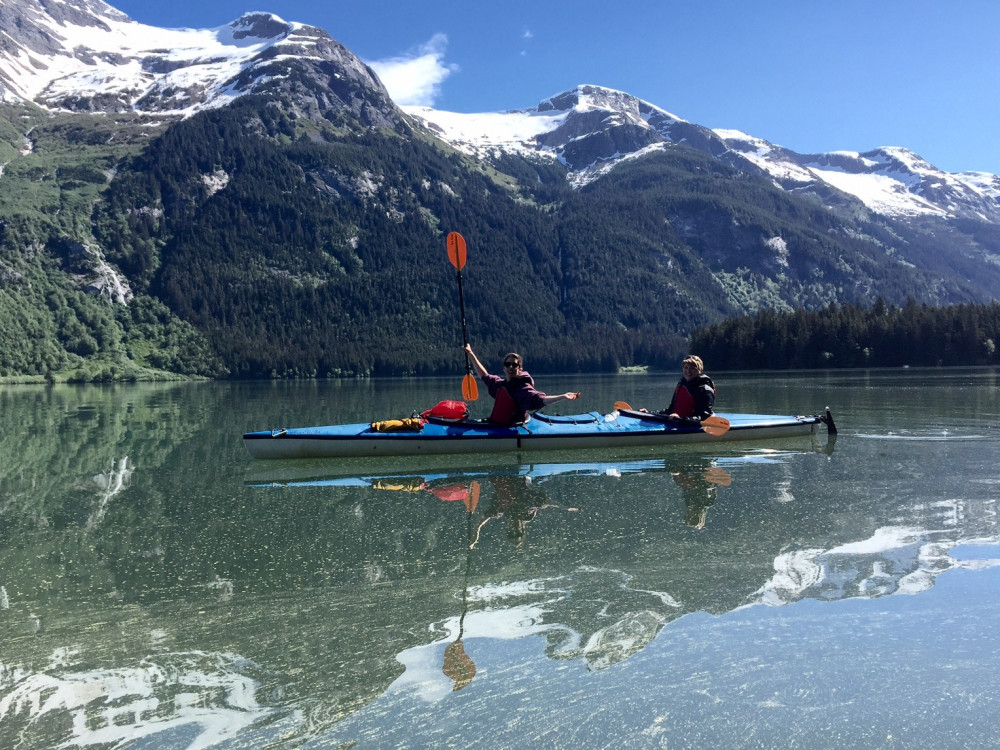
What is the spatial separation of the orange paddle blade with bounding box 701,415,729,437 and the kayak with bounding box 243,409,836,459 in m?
0.03

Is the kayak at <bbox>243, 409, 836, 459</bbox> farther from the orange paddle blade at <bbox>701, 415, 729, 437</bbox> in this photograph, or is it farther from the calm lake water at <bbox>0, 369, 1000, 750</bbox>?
the calm lake water at <bbox>0, 369, 1000, 750</bbox>

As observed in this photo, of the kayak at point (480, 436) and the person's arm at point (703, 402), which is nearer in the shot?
the kayak at point (480, 436)

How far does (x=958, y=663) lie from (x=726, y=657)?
177cm

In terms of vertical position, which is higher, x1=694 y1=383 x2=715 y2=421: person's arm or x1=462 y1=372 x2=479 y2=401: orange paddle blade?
x1=462 y1=372 x2=479 y2=401: orange paddle blade

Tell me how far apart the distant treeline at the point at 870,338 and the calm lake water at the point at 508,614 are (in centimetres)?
10255

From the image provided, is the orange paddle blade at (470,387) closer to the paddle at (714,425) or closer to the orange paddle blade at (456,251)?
the orange paddle blade at (456,251)

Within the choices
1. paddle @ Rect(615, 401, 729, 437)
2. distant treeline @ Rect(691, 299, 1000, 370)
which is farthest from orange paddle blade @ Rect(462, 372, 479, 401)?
distant treeline @ Rect(691, 299, 1000, 370)

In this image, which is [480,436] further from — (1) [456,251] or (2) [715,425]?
(1) [456,251]

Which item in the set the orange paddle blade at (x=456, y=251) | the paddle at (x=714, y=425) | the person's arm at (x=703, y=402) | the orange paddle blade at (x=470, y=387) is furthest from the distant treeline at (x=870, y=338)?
the orange paddle blade at (x=470, y=387)

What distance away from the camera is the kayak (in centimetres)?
1811

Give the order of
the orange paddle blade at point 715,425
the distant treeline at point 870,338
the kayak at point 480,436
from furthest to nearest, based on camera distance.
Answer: the distant treeline at point 870,338 < the orange paddle blade at point 715,425 < the kayak at point 480,436

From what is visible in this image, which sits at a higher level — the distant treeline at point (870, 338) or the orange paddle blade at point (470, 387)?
the distant treeline at point (870, 338)

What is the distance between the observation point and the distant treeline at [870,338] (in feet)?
346

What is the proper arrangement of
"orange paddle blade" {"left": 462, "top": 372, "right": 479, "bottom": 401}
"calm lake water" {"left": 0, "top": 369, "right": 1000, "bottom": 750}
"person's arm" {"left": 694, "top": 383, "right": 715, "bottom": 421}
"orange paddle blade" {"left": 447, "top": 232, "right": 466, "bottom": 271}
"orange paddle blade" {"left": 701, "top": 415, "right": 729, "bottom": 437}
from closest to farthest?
1. "calm lake water" {"left": 0, "top": 369, "right": 1000, "bottom": 750}
2. "orange paddle blade" {"left": 701, "top": 415, "right": 729, "bottom": 437}
3. "person's arm" {"left": 694, "top": 383, "right": 715, "bottom": 421}
4. "orange paddle blade" {"left": 462, "top": 372, "right": 479, "bottom": 401}
5. "orange paddle blade" {"left": 447, "top": 232, "right": 466, "bottom": 271}
